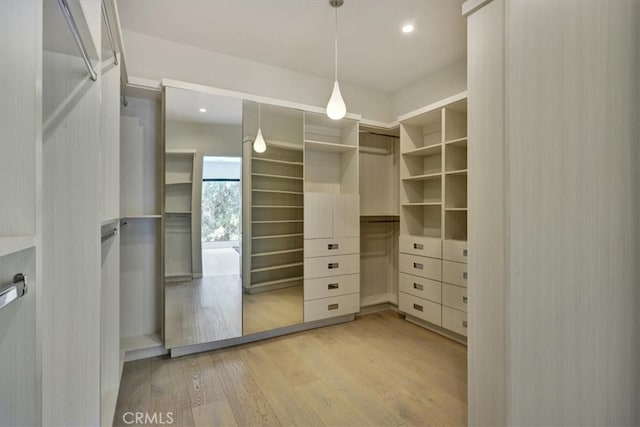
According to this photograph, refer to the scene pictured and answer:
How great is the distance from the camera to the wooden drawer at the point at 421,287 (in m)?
2.91

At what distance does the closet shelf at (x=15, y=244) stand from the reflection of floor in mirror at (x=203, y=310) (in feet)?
6.49

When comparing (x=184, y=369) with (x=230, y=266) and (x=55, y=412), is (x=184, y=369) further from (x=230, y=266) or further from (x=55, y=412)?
(x=55, y=412)

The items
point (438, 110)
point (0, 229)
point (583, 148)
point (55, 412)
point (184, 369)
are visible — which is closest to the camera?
point (0, 229)

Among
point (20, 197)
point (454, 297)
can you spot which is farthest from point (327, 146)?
point (20, 197)

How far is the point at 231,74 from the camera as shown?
2.98 metres

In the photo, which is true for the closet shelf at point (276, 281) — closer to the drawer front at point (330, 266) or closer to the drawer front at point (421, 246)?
the drawer front at point (330, 266)

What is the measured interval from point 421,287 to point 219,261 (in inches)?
82.0

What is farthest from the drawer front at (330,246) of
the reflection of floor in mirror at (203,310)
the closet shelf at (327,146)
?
the closet shelf at (327,146)

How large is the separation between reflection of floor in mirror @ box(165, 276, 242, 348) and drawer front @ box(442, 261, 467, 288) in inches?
77.9

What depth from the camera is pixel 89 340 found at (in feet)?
3.88

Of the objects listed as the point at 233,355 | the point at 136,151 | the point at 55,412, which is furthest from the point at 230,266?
the point at 55,412

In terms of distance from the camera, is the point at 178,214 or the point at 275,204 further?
the point at 275,204

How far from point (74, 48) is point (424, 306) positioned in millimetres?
3256

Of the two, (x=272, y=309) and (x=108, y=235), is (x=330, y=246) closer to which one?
(x=272, y=309)
